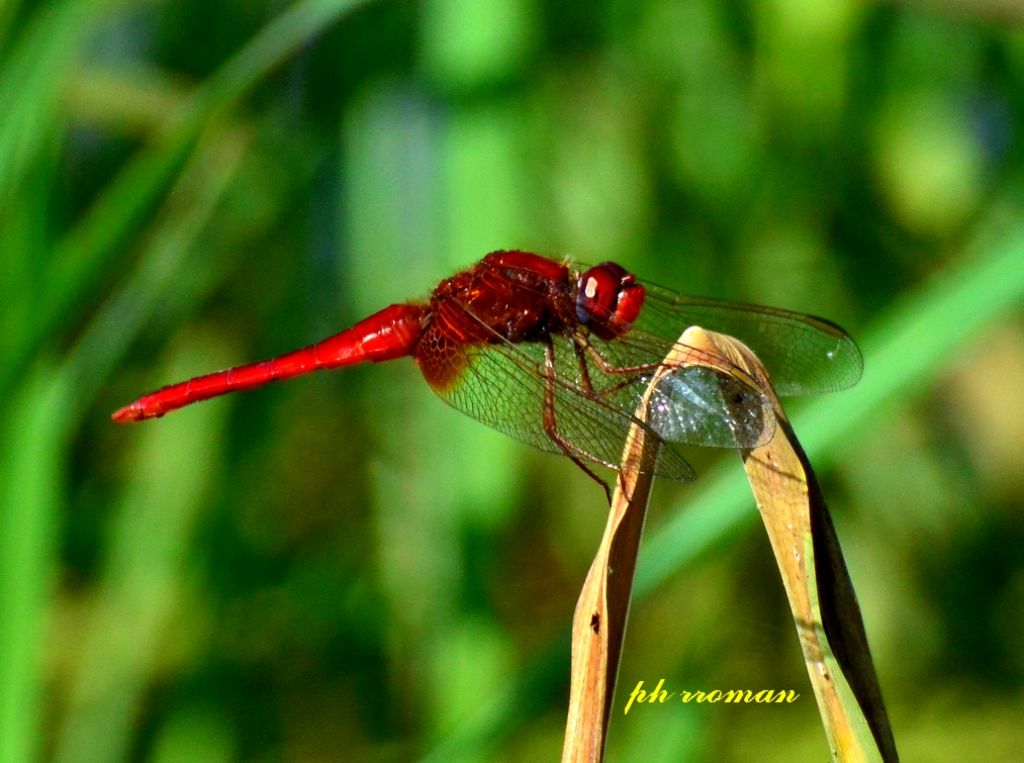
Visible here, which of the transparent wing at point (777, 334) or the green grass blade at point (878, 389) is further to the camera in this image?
the transparent wing at point (777, 334)

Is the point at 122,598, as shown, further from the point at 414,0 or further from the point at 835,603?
the point at 835,603

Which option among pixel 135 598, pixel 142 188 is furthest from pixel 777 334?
pixel 135 598

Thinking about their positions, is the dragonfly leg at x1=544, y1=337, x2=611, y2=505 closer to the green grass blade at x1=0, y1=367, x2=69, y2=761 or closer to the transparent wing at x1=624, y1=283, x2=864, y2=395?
the transparent wing at x1=624, y1=283, x2=864, y2=395

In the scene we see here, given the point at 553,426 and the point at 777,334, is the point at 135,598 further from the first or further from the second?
the point at 777,334

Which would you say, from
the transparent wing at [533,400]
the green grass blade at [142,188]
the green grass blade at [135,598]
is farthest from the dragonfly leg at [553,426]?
the green grass blade at [135,598]

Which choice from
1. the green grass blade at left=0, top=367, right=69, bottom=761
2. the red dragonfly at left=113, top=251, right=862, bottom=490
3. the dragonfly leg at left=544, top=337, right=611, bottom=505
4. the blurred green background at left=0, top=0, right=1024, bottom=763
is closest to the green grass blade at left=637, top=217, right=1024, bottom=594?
the red dragonfly at left=113, top=251, right=862, bottom=490

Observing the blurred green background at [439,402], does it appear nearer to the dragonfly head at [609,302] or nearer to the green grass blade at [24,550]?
the green grass blade at [24,550]
